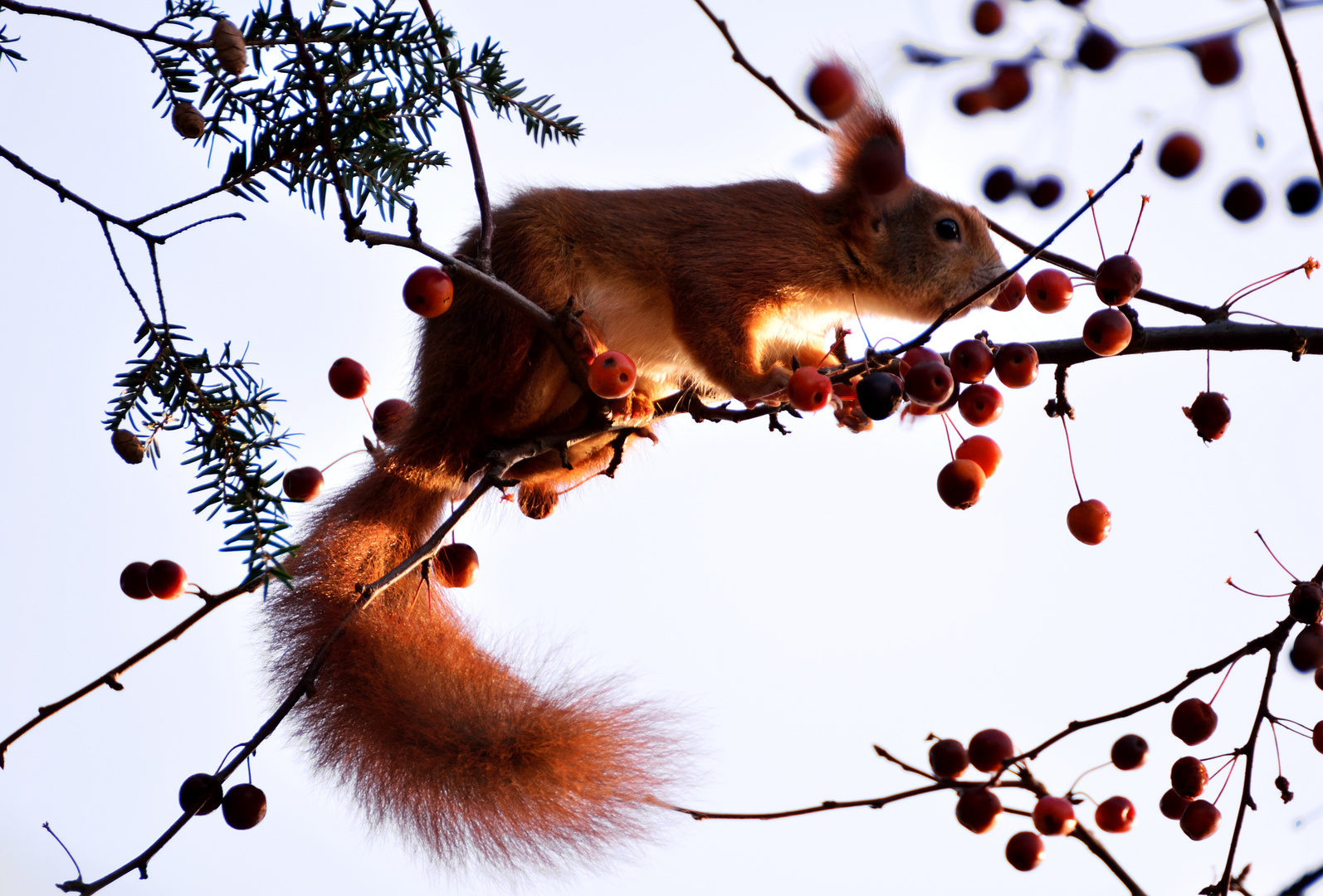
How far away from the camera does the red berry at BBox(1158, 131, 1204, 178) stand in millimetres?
1056

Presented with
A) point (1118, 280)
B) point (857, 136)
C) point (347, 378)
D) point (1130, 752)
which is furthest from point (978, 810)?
point (857, 136)

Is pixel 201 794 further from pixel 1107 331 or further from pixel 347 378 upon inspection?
pixel 1107 331

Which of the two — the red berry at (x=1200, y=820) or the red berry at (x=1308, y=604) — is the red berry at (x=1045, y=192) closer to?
the red berry at (x=1308, y=604)

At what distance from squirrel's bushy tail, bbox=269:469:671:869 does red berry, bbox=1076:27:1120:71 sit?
996 millimetres

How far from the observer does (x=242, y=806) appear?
119 centimetres

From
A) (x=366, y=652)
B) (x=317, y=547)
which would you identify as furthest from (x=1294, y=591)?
(x=317, y=547)

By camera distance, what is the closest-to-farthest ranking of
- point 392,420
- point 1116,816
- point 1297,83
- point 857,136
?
point 1297,83, point 1116,816, point 392,420, point 857,136

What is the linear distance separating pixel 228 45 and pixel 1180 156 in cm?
Answer: 99

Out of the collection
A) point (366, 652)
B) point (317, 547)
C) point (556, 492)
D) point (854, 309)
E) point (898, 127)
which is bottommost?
point (366, 652)

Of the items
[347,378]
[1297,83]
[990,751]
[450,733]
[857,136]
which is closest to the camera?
[1297,83]

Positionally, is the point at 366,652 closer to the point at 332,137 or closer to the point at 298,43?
the point at 332,137

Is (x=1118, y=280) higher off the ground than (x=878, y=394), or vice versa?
(x=1118, y=280)

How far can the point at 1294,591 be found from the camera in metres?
1.08

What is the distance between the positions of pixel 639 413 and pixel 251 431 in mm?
878
